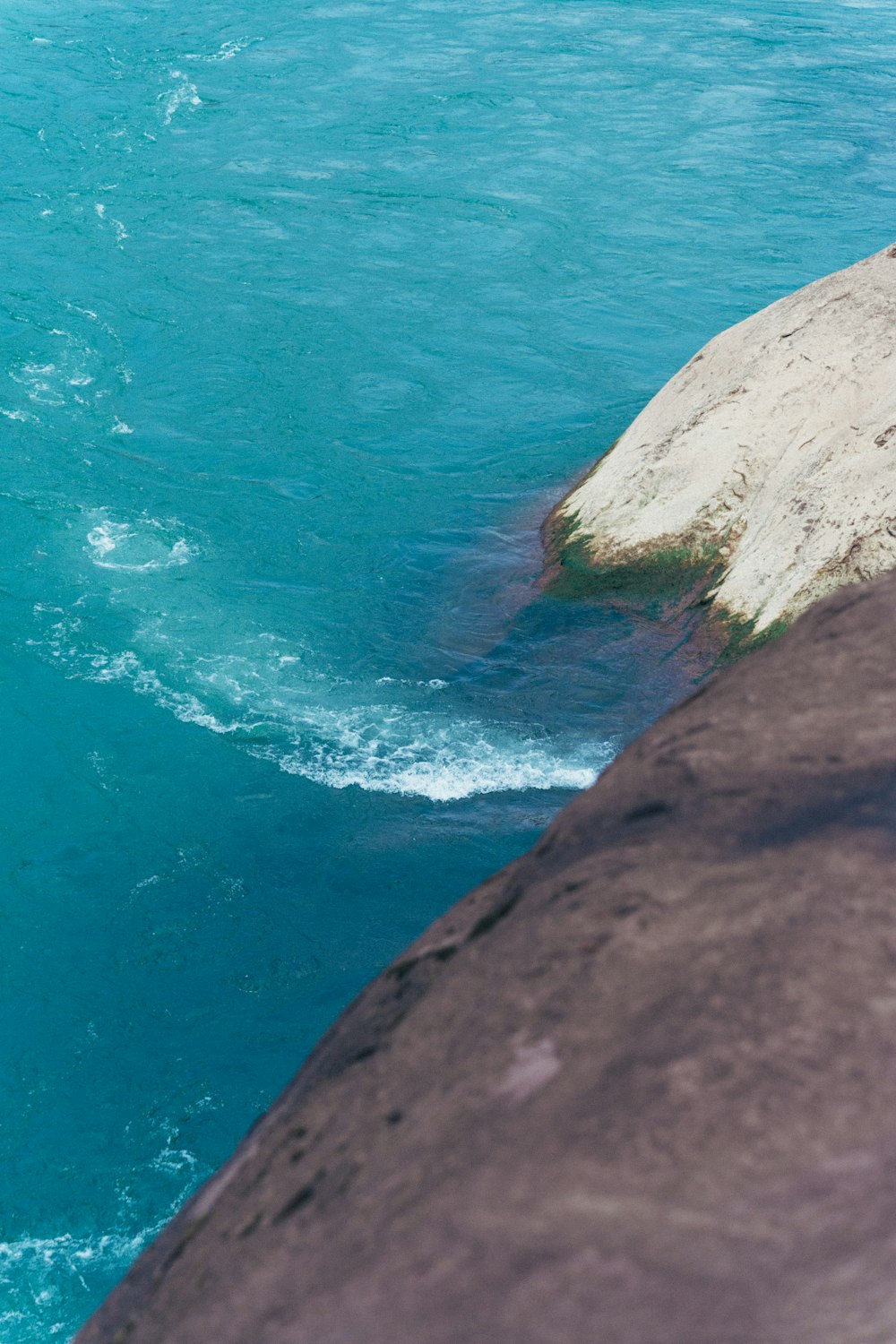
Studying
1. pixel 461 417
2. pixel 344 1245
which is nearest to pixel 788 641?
pixel 344 1245

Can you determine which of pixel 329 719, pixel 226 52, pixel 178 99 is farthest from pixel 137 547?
pixel 226 52

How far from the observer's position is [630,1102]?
9.14 ft

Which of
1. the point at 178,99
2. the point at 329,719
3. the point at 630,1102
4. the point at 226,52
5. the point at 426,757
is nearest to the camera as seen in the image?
the point at 630,1102

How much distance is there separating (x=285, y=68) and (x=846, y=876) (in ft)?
92.6

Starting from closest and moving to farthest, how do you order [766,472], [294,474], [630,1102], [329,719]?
1. [630,1102]
2. [329,719]
3. [766,472]
4. [294,474]

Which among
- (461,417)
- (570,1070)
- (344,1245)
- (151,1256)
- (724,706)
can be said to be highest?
(461,417)

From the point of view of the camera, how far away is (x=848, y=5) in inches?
1371

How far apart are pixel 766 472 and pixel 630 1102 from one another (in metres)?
9.40

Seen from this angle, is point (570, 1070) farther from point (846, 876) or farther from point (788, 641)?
point (788, 641)

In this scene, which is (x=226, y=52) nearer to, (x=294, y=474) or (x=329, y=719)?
(x=294, y=474)

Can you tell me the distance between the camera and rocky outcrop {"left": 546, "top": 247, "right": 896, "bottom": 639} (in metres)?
10.3

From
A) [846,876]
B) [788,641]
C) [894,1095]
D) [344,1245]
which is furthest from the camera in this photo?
[788,641]

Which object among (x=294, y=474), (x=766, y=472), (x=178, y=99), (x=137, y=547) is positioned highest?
(x=178, y=99)

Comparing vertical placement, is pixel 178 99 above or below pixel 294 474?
above
